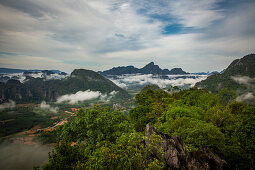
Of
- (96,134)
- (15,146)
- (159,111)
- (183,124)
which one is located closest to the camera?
(96,134)

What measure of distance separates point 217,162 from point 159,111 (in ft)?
106

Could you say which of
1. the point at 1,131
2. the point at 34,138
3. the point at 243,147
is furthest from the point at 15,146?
the point at 243,147

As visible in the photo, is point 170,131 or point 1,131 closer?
point 170,131

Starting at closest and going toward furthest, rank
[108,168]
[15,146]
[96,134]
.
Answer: [108,168]
[96,134]
[15,146]

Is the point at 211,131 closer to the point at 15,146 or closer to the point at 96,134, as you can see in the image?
the point at 96,134

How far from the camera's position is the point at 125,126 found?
2575cm

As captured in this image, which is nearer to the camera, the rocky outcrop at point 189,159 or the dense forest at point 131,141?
the rocky outcrop at point 189,159

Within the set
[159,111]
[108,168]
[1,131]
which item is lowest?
[1,131]

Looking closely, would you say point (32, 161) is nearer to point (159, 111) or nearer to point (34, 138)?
point (34, 138)

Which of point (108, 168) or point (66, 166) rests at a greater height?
point (108, 168)

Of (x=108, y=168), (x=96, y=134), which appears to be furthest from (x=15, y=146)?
(x=108, y=168)

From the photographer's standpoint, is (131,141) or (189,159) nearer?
(189,159)

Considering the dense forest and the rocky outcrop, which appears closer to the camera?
the rocky outcrop

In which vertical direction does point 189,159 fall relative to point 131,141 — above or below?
below
